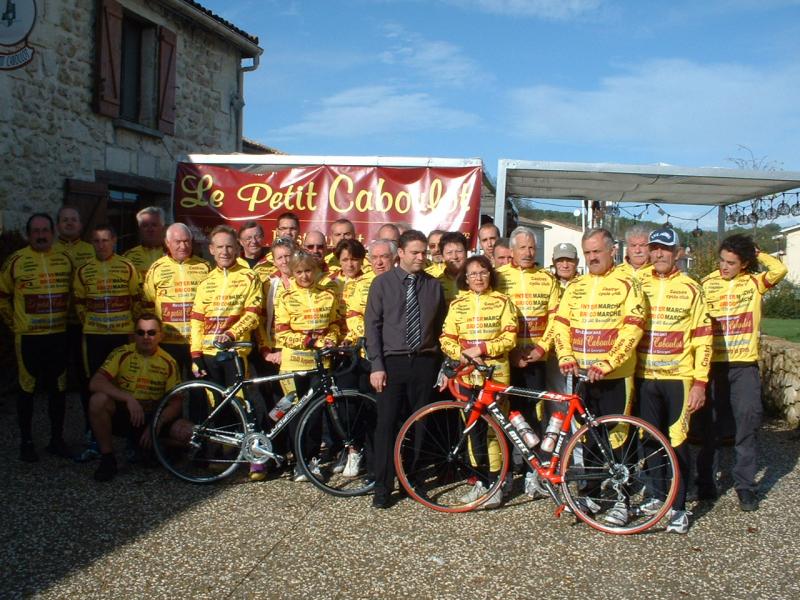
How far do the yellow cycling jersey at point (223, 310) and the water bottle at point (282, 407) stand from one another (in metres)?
0.45

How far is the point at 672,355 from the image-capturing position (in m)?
4.20

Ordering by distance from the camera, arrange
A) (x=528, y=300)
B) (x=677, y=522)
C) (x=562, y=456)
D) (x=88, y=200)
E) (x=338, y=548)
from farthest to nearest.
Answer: (x=88, y=200), (x=528, y=300), (x=562, y=456), (x=677, y=522), (x=338, y=548)

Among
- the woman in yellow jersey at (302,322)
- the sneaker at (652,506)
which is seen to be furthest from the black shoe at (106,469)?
the sneaker at (652,506)

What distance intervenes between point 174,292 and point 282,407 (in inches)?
50.3

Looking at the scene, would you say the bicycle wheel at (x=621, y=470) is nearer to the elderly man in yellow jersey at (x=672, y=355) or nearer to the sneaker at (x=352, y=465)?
the elderly man in yellow jersey at (x=672, y=355)

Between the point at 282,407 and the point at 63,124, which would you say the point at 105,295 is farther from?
the point at 63,124

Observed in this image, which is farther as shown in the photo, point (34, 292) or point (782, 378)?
point (782, 378)

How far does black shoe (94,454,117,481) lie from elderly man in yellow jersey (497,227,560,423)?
290 centimetres

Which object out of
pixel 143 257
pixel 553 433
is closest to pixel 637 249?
pixel 553 433

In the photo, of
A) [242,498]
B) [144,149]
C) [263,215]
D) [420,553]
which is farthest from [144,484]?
[144,149]

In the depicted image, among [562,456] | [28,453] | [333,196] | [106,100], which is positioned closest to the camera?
[562,456]

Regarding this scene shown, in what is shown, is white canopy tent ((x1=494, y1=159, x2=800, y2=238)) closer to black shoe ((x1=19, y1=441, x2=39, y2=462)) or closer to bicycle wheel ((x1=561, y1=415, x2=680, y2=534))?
bicycle wheel ((x1=561, y1=415, x2=680, y2=534))

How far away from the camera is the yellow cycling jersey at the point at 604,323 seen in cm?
412

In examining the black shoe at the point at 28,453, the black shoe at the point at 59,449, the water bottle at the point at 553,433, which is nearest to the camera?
the water bottle at the point at 553,433
